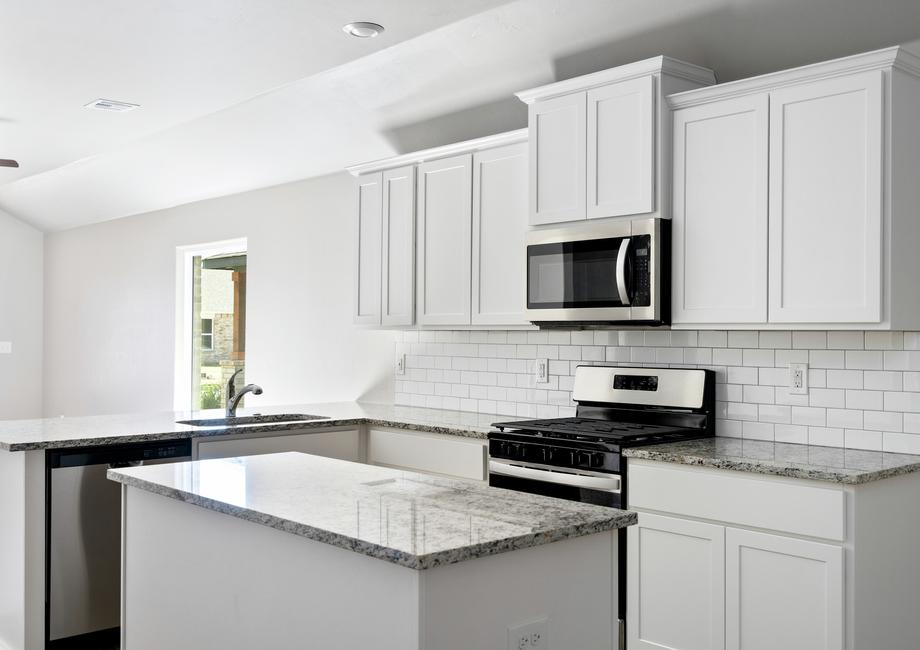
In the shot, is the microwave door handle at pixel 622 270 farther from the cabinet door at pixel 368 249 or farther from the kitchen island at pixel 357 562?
the cabinet door at pixel 368 249

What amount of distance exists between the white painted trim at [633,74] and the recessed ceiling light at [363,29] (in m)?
0.92

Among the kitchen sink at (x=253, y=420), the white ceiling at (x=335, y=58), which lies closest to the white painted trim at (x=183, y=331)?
the white ceiling at (x=335, y=58)

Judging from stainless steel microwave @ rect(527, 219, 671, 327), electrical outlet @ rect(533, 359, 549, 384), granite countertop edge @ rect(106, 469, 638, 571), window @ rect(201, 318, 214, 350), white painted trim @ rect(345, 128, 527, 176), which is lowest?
granite countertop edge @ rect(106, 469, 638, 571)

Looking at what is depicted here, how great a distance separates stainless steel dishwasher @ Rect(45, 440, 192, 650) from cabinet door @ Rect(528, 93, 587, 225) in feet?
6.57

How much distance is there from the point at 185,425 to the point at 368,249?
5.04 feet

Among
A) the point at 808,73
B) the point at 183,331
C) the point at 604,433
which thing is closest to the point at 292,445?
the point at 604,433

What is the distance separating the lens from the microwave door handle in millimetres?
3488

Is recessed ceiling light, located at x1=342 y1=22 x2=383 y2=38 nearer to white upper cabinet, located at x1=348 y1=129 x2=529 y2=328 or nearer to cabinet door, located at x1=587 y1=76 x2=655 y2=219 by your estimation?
cabinet door, located at x1=587 y1=76 x2=655 y2=219

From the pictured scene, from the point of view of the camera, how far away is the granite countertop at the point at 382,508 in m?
1.62

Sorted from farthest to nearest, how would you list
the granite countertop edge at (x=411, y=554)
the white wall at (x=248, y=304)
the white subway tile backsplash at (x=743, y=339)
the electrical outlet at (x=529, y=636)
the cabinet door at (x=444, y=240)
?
the white wall at (x=248, y=304) < the cabinet door at (x=444, y=240) < the white subway tile backsplash at (x=743, y=339) < the electrical outlet at (x=529, y=636) < the granite countertop edge at (x=411, y=554)

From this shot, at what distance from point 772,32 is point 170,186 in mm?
5016

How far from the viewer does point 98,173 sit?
23.5ft

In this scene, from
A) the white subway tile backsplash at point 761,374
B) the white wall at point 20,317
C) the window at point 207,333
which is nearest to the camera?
the white subway tile backsplash at point 761,374

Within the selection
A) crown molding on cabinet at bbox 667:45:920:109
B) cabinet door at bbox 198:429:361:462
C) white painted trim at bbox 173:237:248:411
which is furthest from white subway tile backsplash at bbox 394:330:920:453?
white painted trim at bbox 173:237:248:411
